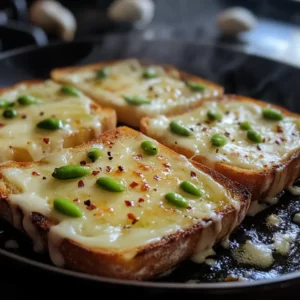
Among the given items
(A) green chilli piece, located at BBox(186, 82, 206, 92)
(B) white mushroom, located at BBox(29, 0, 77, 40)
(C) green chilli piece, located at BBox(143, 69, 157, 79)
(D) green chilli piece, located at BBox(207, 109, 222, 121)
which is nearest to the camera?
(D) green chilli piece, located at BBox(207, 109, 222, 121)

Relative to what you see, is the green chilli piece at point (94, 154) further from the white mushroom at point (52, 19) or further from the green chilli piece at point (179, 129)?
the white mushroom at point (52, 19)

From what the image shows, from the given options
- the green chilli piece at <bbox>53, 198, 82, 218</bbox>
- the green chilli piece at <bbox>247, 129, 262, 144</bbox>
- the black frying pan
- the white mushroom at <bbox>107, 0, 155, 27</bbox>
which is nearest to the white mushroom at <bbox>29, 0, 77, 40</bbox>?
the white mushroom at <bbox>107, 0, 155, 27</bbox>

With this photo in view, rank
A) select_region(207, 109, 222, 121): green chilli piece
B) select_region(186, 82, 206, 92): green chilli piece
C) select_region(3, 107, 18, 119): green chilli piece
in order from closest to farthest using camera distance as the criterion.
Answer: select_region(3, 107, 18, 119): green chilli piece < select_region(207, 109, 222, 121): green chilli piece < select_region(186, 82, 206, 92): green chilli piece

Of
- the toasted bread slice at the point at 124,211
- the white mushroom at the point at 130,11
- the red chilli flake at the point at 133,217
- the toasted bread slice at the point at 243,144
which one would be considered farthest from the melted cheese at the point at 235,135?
the white mushroom at the point at 130,11

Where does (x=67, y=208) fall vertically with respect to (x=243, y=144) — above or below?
below

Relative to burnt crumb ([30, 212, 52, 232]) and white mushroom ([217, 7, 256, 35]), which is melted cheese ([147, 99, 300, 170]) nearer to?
burnt crumb ([30, 212, 52, 232])

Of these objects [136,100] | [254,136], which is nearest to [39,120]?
[136,100]

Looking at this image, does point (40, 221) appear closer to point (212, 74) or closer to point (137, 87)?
point (137, 87)

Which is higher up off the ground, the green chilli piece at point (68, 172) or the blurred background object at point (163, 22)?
the blurred background object at point (163, 22)
